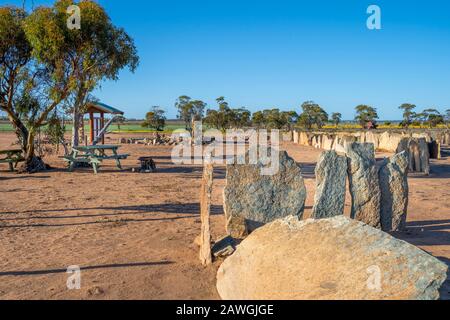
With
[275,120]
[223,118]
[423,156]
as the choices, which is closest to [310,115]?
[275,120]

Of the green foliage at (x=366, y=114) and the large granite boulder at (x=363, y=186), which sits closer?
the large granite boulder at (x=363, y=186)

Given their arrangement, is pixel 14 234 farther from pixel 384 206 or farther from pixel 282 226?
pixel 384 206

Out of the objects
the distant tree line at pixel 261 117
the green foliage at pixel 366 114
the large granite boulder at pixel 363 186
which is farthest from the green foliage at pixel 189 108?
the large granite boulder at pixel 363 186

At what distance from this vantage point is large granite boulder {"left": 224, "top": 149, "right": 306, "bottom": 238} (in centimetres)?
646

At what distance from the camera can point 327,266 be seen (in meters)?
3.89

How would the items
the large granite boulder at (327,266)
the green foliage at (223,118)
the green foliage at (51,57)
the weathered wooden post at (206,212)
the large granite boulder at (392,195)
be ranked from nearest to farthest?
the large granite boulder at (327,266) < the weathered wooden post at (206,212) < the large granite boulder at (392,195) < the green foliage at (51,57) < the green foliage at (223,118)

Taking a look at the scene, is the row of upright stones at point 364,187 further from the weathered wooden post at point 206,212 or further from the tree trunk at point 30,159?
the tree trunk at point 30,159

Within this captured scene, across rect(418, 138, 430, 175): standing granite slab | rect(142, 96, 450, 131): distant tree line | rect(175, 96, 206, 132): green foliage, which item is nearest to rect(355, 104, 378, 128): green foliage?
rect(142, 96, 450, 131): distant tree line

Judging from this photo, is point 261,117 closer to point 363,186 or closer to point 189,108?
point 189,108

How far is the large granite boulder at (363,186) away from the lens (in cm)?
672

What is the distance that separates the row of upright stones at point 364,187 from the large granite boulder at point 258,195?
0.39 m

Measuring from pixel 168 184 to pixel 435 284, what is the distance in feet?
30.3

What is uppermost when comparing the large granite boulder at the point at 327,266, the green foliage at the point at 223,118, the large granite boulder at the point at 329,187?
the green foliage at the point at 223,118

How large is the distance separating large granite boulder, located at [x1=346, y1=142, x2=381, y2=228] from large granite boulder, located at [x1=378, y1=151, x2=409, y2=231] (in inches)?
5.9
